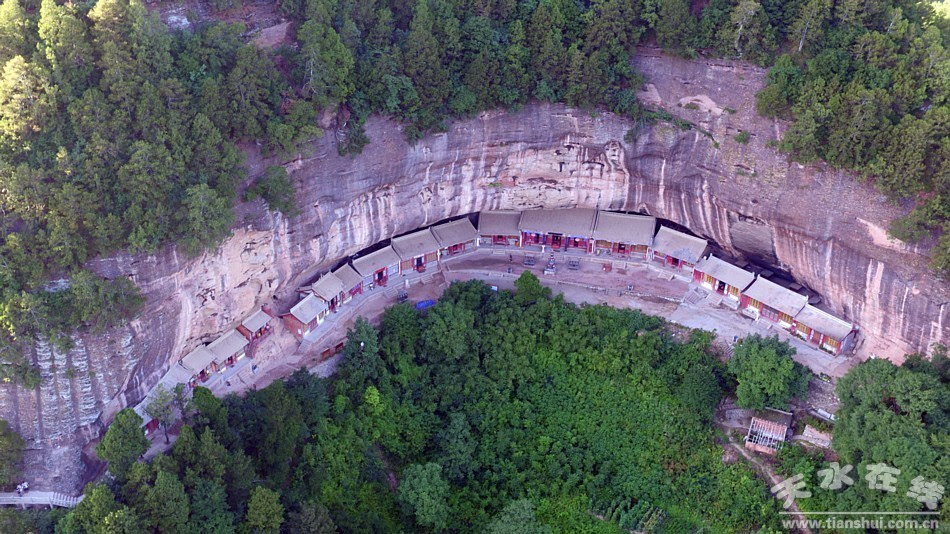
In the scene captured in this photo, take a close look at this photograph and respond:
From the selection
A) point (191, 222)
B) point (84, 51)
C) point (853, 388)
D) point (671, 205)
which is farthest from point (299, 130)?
point (853, 388)

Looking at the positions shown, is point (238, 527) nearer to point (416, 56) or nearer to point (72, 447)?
point (72, 447)

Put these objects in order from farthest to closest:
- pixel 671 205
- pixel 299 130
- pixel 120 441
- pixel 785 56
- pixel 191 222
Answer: pixel 671 205, pixel 785 56, pixel 299 130, pixel 191 222, pixel 120 441

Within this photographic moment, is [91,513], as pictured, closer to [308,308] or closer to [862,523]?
[308,308]

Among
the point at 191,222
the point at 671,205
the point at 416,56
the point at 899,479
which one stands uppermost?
the point at 416,56

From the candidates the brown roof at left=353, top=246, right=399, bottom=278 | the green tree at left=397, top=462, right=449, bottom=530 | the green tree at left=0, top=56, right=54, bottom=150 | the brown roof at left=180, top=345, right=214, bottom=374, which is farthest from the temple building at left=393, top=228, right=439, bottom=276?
the green tree at left=0, top=56, right=54, bottom=150

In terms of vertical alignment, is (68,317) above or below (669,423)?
above

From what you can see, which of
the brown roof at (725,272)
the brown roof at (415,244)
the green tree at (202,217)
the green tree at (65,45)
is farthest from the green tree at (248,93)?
the brown roof at (725,272)
